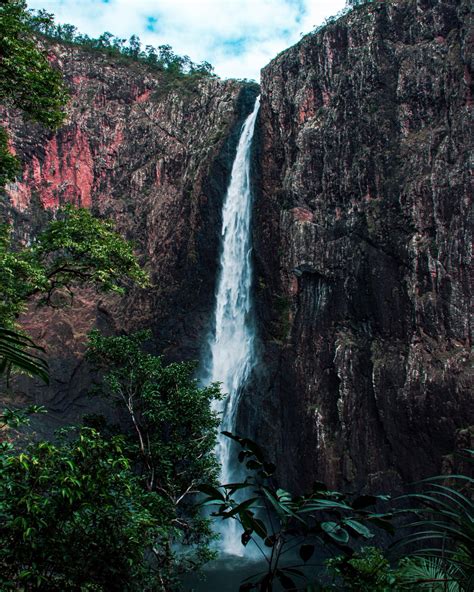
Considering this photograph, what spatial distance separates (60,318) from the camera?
2988cm

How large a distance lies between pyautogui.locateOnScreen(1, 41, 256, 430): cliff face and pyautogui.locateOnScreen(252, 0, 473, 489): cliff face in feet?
17.0

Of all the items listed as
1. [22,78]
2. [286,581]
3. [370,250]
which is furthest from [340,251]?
[286,581]

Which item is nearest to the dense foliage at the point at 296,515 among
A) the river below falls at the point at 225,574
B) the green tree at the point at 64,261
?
the green tree at the point at 64,261

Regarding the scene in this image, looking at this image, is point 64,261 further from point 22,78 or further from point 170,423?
point 170,423

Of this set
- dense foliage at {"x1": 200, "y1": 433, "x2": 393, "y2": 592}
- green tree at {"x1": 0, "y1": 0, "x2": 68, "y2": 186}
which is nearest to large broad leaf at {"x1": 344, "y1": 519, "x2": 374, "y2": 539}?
dense foliage at {"x1": 200, "y1": 433, "x2": 393, "y2": 592}

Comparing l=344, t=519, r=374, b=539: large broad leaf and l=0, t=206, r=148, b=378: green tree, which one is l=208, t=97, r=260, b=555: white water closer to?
l=0, t=206, r=148, b=378: green tree

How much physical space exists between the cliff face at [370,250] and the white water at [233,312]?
112 centimetres

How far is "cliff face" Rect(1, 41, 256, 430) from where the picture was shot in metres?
28.3

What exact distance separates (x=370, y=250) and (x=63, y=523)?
18059mm

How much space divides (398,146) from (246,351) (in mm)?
11478

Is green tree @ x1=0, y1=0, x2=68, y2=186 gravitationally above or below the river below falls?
above

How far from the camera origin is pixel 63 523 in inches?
153

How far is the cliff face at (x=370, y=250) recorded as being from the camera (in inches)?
690

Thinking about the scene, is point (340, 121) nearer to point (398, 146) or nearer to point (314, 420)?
point (398, 146)
